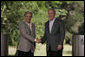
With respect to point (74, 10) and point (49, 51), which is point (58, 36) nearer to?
point (49, 51)

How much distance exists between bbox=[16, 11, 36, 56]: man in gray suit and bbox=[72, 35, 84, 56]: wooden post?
1104 millimetres

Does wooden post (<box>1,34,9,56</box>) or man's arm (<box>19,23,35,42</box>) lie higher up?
man's arm (<box>19,23,35,42</box>)

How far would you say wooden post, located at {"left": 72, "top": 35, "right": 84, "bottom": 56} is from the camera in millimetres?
6996

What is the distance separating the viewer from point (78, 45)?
711cm

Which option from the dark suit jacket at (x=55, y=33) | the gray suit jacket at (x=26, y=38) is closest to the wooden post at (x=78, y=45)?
the dark suit jacket at (x=55, y=33)

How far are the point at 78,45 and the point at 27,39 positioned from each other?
4.40 feet

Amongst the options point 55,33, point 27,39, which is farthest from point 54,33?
point 27,39

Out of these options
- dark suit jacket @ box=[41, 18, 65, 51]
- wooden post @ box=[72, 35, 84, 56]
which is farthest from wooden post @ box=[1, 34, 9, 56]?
wooden post @ box=[72, 35, 84, 56]

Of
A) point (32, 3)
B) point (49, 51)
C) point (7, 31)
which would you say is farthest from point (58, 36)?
point (7, 31)

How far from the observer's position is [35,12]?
53.6 ft

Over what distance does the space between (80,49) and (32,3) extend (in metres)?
8.60

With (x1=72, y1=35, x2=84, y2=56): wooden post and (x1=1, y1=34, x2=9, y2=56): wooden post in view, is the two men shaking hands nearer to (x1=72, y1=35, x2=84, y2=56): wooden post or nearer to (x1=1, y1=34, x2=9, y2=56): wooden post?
(x1=1, y1=34, x2=9, y2=56): wooden post

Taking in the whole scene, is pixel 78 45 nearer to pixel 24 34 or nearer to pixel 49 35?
pixel 49 35

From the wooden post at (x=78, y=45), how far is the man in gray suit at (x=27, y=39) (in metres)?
1.10
